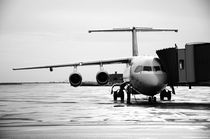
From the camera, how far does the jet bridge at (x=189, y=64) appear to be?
20.6 meters

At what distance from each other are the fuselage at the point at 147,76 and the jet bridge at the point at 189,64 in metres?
0.59

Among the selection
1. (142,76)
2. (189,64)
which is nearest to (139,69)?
(142,76)

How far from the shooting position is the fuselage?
20.4 m

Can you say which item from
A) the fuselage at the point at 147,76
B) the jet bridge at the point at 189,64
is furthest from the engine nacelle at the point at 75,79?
the jet bridge at the point at 189,64

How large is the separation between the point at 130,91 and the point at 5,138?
15.2m

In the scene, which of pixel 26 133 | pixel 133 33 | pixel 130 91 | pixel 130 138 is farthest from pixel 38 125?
pixel 133 33

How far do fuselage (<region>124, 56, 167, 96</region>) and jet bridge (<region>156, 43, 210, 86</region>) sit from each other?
0.59m

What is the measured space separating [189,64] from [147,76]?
2.23 metres

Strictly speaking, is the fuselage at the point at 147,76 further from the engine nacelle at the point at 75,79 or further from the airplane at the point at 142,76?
the engine nacelle at the point at 75,79

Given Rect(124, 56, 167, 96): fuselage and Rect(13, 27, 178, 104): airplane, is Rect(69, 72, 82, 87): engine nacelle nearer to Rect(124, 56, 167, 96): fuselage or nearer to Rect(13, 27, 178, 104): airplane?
Rect(13, 27, 178, 104): airplane

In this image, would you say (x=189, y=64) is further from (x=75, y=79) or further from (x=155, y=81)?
(x=75, y=79)

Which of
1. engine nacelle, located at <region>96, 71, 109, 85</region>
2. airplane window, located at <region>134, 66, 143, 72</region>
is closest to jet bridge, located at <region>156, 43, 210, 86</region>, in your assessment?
airplane window, located at <region>134, 66, 143, 72</region>

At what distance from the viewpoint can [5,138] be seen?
898cm

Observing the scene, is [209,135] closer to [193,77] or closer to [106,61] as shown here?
[193,77]
